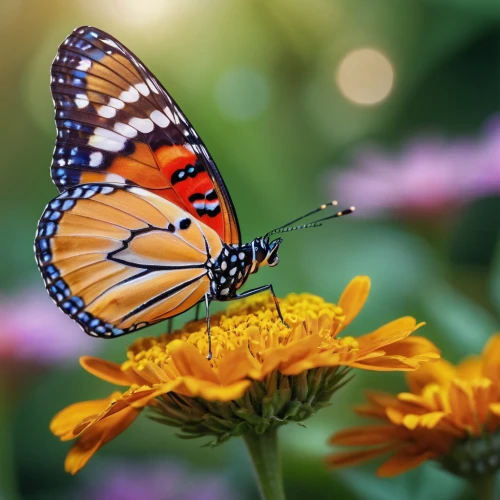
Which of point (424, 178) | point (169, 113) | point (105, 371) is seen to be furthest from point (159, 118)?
point (424, 178)

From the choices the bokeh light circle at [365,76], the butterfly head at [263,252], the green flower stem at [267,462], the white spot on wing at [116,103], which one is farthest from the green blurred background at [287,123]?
the green flower stem at [267,462]

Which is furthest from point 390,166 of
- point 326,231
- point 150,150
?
point 150,150

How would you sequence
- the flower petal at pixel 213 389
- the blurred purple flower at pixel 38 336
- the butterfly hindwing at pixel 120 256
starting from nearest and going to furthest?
the flower petal at pixel 213 389
the butterfly hindwing at pixel 120 256
the blurred purple flower at pixel 38 336

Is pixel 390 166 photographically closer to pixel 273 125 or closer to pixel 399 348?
pixel 273 125

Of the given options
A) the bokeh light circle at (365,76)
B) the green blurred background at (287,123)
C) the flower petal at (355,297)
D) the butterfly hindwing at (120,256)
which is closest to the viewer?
the flower petal at (355,297)

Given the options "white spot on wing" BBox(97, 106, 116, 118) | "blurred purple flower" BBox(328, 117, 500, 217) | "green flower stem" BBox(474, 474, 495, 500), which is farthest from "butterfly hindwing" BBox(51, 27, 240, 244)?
"blurred purple flower" BBox(328, 117, 500, 217)

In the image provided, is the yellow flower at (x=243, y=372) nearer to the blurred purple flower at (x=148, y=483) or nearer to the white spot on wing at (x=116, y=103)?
the white spot on wing at (x=116, y=103)
